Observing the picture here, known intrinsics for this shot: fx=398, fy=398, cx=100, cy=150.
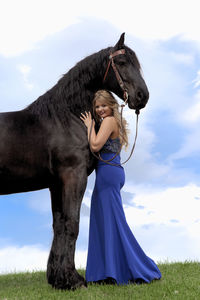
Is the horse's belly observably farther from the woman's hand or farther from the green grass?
the green grass

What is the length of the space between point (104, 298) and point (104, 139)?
2127mm

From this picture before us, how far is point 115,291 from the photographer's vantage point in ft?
18.0

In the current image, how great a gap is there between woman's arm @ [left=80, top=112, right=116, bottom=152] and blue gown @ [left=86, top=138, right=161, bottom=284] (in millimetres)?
256

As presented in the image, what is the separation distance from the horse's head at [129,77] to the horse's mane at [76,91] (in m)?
0.04

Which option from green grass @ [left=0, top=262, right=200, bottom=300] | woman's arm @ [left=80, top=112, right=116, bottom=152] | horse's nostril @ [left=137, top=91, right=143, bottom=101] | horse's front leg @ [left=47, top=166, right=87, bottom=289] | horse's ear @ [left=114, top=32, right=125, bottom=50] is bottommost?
green grass @ [left=0, top=262, right=200, bottom=300]

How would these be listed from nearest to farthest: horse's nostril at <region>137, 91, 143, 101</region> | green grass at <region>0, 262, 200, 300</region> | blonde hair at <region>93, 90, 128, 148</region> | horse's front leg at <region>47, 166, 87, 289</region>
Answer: green grass at <region>0, 262, 200, 300</region> → horse's front leg at <region>47, 166, 87, 289</region> → horse's nostril at <region>137, 91, 143, 101</region> → blonde hair at <region>93, 90, 128, 148</region>

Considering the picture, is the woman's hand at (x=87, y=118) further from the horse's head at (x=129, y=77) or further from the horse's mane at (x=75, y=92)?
the horse's head at (x=129, y=77)

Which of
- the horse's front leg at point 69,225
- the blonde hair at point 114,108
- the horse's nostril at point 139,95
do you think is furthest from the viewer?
the blonde hair at point 114,108

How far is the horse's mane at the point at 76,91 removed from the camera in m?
5.76

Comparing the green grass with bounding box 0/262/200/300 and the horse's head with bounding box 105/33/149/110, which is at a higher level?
the horse's head with bounding box 105/33/149/110

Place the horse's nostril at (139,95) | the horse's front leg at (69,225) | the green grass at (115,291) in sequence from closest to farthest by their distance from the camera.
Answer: the green grass at (115,291)
the horse's front leg at (69,225)
the horse's nostril at (139,95)

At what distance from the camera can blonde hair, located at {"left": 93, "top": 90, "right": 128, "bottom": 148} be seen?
5.78 metres

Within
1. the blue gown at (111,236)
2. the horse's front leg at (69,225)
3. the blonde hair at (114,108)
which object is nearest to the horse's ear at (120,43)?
the blonde hair at (114,108)

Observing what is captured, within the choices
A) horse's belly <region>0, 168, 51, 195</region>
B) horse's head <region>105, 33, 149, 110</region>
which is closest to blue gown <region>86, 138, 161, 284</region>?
horse's head <region>105, 33, 149, 110</region>
